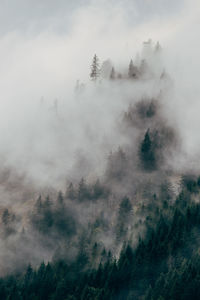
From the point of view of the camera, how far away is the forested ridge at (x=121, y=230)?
231 feet

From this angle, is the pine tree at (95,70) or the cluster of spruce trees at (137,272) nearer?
the cluster of spruce trees at (137,272)

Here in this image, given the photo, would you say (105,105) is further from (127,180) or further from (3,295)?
(3,295)

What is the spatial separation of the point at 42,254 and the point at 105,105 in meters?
74.2

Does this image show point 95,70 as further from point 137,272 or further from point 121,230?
point 137,272

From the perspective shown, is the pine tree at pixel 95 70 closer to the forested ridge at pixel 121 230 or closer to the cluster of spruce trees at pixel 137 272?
the forested ridge at pixel 121 230

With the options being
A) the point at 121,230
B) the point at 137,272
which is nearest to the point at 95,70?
the point at 121,230

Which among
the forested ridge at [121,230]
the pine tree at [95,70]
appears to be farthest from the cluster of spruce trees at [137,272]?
the pine tree at [95,70]

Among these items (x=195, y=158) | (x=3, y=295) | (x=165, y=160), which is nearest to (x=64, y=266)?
(x=3, y=295)

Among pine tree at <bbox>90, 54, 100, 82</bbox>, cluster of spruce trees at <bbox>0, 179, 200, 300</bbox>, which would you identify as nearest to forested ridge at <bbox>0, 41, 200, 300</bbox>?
cluster of spruce trees at <bbox>0, 179, 200, 300</bbox>

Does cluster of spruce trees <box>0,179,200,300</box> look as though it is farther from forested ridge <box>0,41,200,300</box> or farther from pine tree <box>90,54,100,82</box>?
pine tree <box>90,54,100,82</box>

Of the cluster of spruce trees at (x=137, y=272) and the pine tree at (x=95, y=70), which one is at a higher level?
the pine tree at (x=95, y=70)

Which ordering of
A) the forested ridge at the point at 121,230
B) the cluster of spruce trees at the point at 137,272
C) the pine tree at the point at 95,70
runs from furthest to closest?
the pine tree at the point at 95,70, the forested ridge at the point at 121,230, the cluster of spruce trees at the point at 137,272

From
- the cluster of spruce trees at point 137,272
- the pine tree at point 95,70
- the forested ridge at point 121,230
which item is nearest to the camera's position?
the cluster of spruce trees at point 137,272

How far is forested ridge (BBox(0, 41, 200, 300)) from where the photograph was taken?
70.4 m
